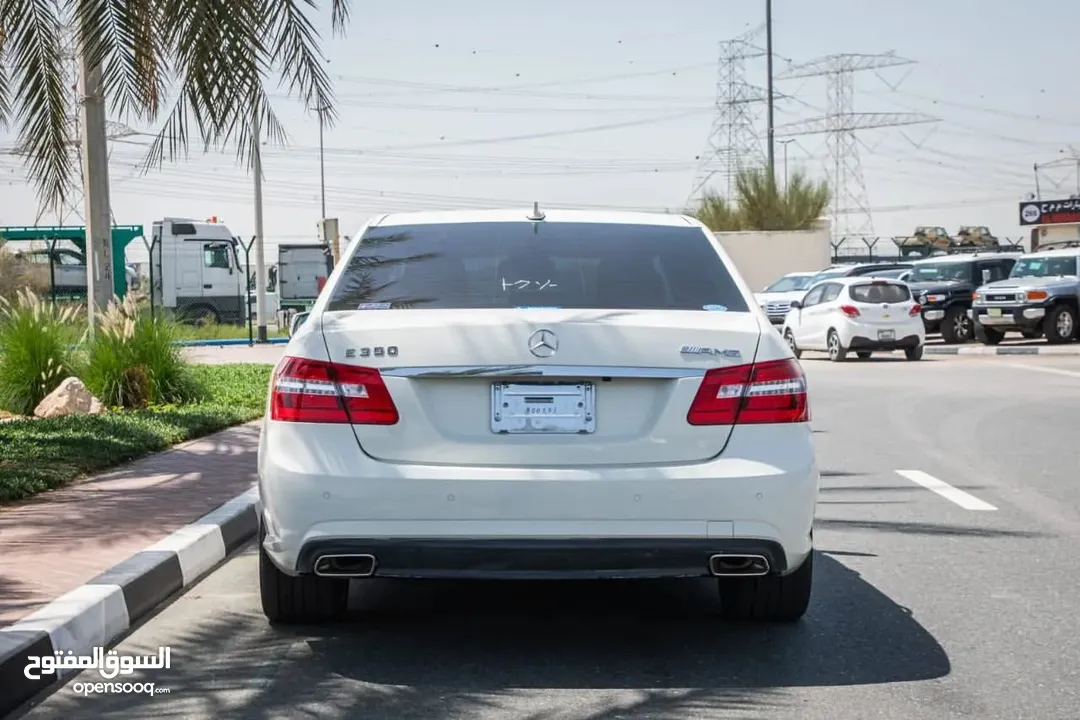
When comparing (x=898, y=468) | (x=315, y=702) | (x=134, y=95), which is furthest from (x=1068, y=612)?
(x=134, y=95)

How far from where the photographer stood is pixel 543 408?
493 cm

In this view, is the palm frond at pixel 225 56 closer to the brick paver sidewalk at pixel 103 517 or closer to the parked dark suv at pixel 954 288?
the brick paver sidewalk at pixel 103 517

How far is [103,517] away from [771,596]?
383cm

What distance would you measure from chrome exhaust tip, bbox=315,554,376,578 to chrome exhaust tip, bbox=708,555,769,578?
116cm

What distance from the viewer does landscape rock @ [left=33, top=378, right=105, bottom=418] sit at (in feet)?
45.7

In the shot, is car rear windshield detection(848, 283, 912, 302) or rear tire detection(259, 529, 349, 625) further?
car rear windshield detection(848, 283, 912, 302)

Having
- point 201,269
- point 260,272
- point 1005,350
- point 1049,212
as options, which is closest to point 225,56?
point 1005,350

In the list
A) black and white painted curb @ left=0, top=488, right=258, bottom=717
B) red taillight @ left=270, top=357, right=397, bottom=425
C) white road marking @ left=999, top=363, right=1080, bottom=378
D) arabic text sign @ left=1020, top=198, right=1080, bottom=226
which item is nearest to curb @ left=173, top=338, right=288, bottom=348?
white road marking @ left=999, top=363, right=1080, bottom=378

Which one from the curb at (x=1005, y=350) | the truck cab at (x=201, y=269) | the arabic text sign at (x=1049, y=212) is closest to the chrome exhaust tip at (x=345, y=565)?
the curb at (x=1005, y=350)

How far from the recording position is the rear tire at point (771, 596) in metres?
5.63

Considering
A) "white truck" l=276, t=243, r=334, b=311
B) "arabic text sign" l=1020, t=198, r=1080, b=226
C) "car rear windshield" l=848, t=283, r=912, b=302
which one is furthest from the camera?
Answer: "arabic text sign" l=1020, t=198, r=1080, b=226

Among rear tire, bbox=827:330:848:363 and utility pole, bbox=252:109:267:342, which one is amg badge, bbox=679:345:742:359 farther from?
utility pole, bbox=252:109:267:342

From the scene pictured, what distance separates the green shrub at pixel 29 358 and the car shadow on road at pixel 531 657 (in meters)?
9.26

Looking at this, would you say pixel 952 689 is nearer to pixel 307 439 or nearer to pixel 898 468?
pixel 307 439
